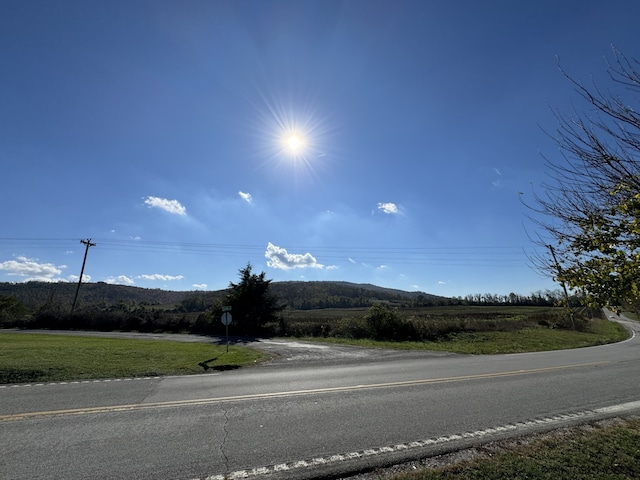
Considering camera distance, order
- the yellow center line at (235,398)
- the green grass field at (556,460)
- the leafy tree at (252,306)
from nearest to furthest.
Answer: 1. the green grass field at (556,460)
2. the yellow center line at (235,398)
3. the leafy tree at (252,306)

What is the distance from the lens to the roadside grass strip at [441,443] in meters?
4.25

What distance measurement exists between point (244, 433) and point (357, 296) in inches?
5063

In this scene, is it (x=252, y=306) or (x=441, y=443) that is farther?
(x=252, y=306)

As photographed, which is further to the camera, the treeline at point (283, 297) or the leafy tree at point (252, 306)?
the treeline at point (283, 297)

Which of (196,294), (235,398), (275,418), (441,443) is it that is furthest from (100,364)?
(196,294)

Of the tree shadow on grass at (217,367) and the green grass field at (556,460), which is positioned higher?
the tree shadow on grass at (217,367)

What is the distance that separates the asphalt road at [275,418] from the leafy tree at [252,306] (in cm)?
2278

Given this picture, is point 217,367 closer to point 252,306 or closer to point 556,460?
point 556,460

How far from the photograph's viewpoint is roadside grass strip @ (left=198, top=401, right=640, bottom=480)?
4.25m

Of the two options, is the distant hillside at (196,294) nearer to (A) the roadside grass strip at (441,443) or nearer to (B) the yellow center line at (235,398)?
(B) the yellow center line at (235,398)

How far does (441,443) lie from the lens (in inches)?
203

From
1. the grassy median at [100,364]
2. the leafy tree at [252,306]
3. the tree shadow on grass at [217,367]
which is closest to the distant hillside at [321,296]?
the leafy tree at [252,306]

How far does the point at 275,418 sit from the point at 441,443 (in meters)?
2.86

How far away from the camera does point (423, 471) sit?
4188 millimetres
